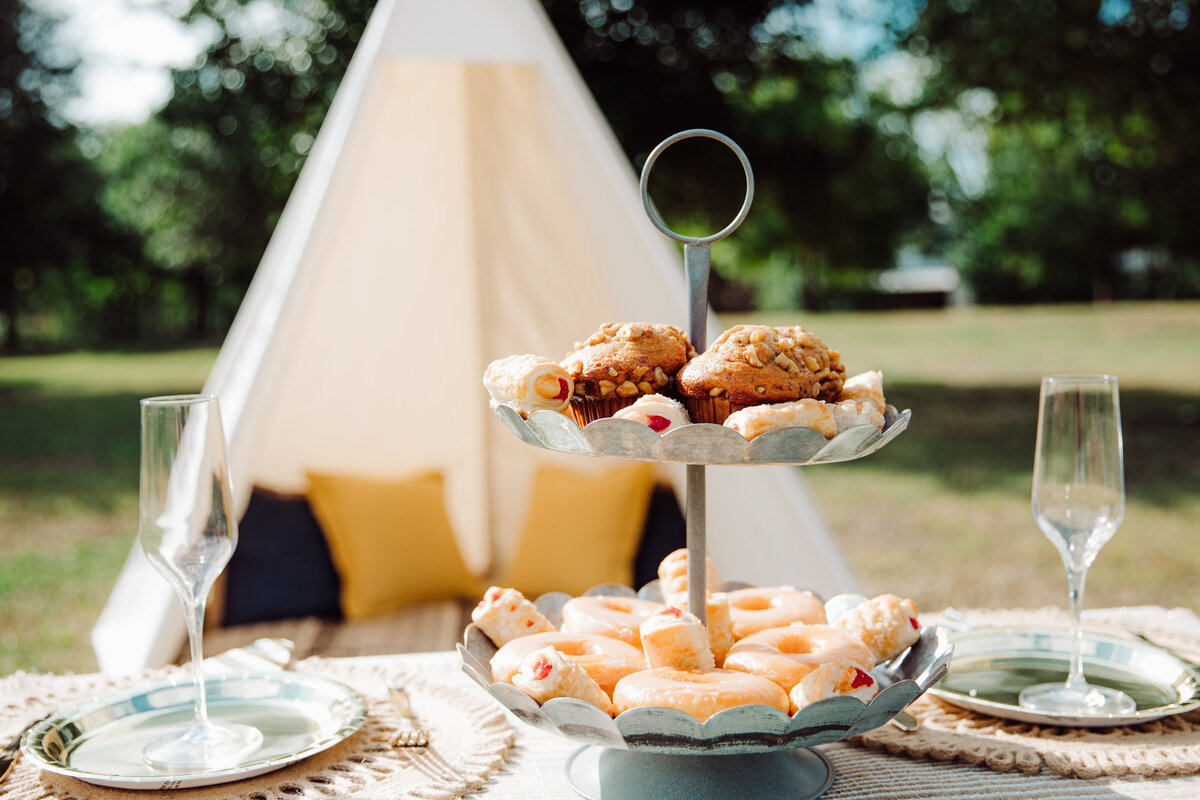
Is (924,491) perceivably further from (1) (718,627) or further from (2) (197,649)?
(2) (197,649)

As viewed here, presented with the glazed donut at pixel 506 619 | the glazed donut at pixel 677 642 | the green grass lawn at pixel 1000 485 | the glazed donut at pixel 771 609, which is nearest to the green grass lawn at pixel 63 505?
the glazed donut at pixel 506 619

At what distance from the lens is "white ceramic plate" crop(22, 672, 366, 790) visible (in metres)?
1.16

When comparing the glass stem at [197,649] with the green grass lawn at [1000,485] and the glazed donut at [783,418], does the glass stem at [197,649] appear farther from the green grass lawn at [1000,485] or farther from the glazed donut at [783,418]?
the green grass lawn at [1000,485]

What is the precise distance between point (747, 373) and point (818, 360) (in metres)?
0.11

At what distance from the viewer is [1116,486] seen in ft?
4.38

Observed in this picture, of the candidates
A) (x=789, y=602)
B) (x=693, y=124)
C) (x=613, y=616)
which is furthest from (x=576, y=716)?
(x=693, y=124)

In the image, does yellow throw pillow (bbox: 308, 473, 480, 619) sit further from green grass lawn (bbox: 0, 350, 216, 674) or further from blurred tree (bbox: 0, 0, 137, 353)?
blurred tree (bbox: 0, 0, 137, 353)

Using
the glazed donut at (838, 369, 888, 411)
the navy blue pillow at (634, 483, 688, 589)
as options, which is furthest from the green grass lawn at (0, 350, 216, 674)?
the glazed donut at (838, 369, 888, 411)

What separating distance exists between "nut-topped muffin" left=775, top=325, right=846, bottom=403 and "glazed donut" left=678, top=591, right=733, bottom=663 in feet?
0.96

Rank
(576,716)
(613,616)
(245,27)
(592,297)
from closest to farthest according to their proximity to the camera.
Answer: (576,716), (613,616), (592,297), (245,27)

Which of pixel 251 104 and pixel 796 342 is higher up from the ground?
pixel 251 104

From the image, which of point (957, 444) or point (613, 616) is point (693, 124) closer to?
point (957, 444)

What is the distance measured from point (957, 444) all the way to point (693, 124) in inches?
141

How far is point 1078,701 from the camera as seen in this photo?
1.36 metres
